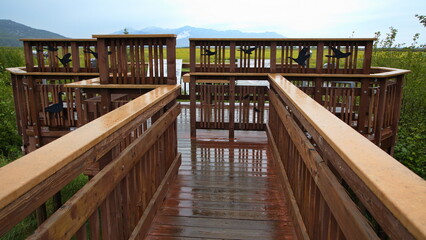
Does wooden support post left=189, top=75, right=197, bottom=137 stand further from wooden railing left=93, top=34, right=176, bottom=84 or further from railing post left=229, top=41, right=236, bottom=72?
wooden railing left=93, top=34, right=176, bottom=84

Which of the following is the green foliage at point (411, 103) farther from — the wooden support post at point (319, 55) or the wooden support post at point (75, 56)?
the wooden support post at point (75, 56)

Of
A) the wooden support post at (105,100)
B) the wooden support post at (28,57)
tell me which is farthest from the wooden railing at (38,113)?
the wooden support post at (105,100)

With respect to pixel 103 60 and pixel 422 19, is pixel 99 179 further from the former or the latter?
pixel 422 19

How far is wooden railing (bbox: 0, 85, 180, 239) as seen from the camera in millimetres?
1164

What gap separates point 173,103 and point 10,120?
9308 mm

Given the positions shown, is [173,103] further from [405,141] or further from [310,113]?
[405,141]

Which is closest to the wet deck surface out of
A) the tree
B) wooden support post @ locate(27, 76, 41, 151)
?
wooden support post @ locate(27, 76, 41, 151)

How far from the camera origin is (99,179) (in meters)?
1.77

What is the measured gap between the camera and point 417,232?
84cm

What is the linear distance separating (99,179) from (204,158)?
3.44m

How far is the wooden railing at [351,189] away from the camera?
0.97 metres

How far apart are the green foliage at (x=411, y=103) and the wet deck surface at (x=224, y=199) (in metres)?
3.75

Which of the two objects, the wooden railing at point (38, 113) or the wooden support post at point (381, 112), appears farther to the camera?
the wooden railing at point (38, 113)

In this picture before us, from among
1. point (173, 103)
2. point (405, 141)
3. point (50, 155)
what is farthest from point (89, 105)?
point (405, 141)
